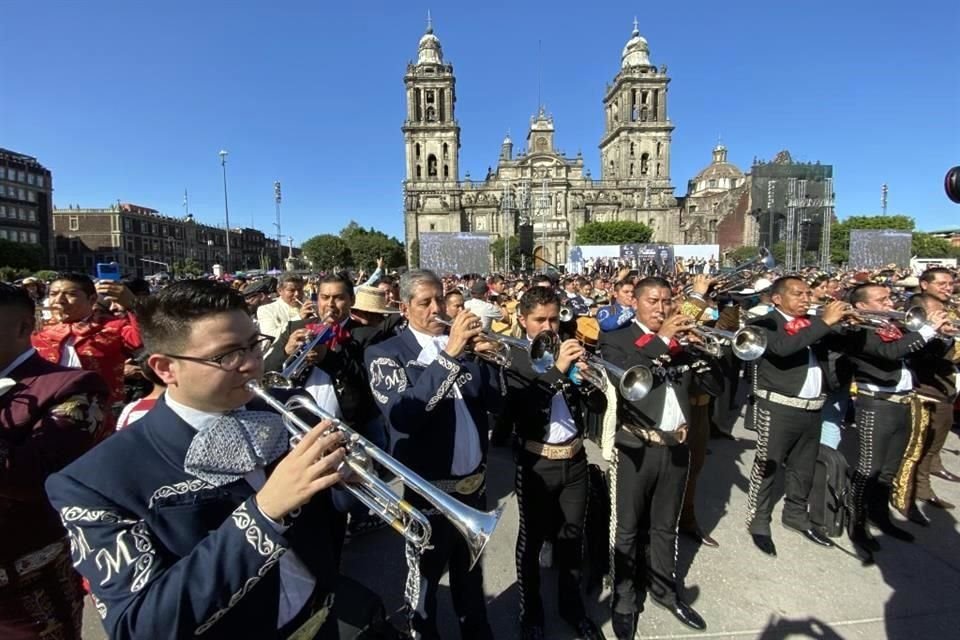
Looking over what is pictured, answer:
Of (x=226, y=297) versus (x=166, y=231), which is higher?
(x=166, y=231)

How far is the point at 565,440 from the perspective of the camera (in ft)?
11.2

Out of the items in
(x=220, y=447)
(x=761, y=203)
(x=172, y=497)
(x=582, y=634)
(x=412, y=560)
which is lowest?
(x=582, y=634)

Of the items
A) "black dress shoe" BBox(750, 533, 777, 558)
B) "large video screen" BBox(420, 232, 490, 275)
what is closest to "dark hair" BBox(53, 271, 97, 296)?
"black dress shoe" BBox(750, 533, 777, 558)

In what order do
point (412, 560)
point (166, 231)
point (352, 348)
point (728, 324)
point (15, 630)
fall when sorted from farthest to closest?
point (166, 231), point (728, 324), point (352, 348), point (412, 560), point (15, 630)

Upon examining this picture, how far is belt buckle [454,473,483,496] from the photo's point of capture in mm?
3086

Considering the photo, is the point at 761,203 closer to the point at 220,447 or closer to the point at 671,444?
the point at 671,444

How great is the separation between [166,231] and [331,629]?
356ft

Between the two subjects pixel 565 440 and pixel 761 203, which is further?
pixel 761 203

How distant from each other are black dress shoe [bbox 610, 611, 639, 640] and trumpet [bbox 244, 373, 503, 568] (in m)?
2.26

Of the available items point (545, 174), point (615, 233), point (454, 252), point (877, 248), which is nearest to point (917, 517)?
point (454, 252)

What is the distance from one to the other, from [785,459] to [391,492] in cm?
436

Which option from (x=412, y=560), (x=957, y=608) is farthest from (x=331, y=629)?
(x=957, y=608)

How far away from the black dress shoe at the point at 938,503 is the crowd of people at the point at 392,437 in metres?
0.07

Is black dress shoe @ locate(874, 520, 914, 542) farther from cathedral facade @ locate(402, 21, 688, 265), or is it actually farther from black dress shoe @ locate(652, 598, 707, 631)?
cathedral facade @ locate(402, 21, 688, 265)
